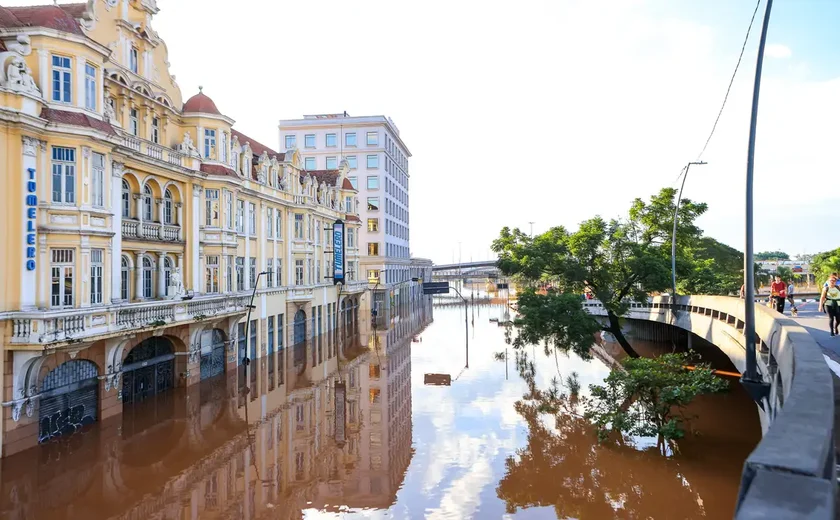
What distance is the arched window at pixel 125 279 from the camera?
25.1 m

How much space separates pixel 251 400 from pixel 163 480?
32.9 feet

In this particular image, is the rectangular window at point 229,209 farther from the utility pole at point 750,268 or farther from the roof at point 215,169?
the utility pole at point 750,268

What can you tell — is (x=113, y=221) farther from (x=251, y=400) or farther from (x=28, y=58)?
(x=251, y=400)

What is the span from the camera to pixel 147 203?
26.7 meters

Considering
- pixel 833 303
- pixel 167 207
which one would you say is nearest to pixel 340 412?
pixel 167 207

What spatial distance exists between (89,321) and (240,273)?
15313mm

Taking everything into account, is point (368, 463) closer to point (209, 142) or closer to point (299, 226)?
point (209, 142)

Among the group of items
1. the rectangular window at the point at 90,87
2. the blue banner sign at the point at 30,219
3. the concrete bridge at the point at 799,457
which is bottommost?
the concrete bridge at the point at 799,457

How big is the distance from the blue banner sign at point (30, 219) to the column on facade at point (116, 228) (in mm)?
3315

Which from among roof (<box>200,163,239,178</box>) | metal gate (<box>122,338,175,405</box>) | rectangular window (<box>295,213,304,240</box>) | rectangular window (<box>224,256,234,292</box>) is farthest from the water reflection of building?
rectangular window (<box>295,213,304,240</box>)

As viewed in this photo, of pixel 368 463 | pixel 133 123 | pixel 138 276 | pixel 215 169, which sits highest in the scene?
pixel 133 123

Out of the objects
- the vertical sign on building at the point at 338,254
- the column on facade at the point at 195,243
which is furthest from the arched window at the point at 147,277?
the vertical sign on building at the point at 338,254

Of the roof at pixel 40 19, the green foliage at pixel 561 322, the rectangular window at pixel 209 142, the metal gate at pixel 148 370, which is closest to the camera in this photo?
the roof at pixel 40 19

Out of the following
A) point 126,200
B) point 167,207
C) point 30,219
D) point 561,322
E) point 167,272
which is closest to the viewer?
point 30,219
